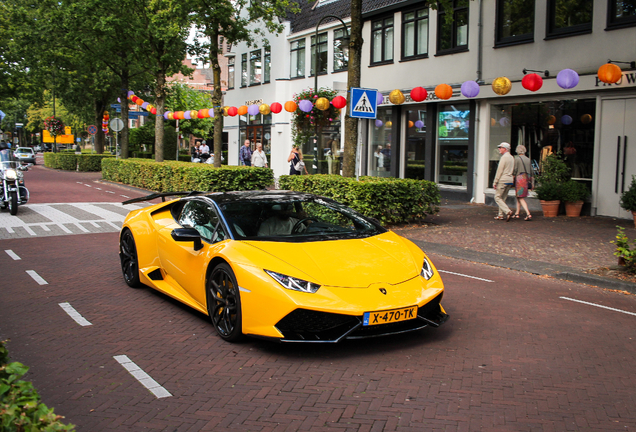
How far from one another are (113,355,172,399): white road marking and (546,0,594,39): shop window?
49.8ft

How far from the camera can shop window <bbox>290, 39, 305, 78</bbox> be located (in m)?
31.5

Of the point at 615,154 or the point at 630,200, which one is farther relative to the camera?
the point at 615,154

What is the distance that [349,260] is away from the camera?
5.38 metres

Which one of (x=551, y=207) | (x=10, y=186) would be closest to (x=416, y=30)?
(x=551, y=207)

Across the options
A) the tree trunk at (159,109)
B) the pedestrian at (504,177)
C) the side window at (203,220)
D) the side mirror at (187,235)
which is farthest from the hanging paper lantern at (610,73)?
the tree trunk at (159,109)

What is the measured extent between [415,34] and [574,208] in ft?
32.6

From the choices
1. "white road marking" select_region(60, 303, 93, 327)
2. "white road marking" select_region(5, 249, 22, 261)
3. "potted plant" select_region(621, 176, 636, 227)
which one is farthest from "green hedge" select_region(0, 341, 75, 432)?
"potted plant" select_region(621, 176, 636, 227)

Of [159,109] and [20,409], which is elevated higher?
[159,109]

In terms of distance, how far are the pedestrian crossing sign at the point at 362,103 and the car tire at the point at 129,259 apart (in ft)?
20.4

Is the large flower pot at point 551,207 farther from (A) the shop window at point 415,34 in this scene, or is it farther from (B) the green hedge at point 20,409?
(B) the green hedge at point 20,409

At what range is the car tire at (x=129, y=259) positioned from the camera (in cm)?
755

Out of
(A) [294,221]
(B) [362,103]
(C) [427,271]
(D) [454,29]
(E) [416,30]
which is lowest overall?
(C) [427,271]

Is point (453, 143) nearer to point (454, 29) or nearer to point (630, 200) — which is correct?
point (454, 29)

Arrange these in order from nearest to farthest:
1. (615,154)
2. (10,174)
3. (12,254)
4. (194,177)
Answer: (12,254) < (615,154) < (10,174) < (194,177)
